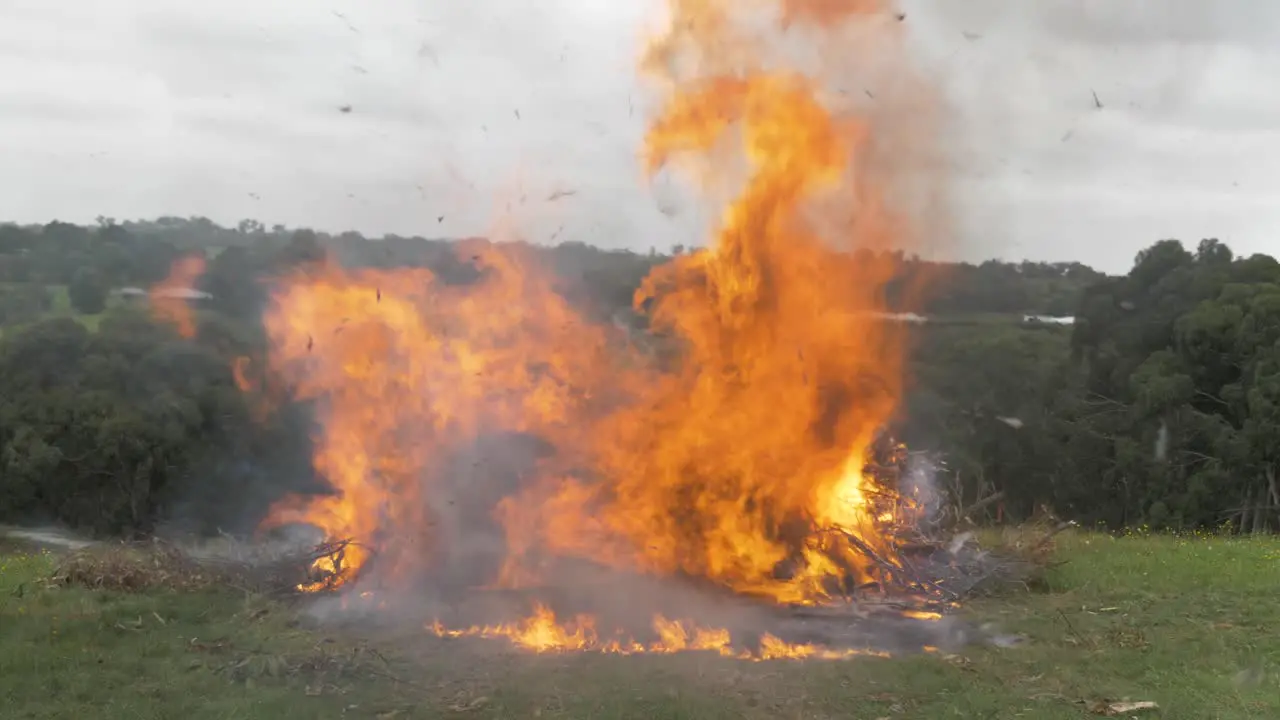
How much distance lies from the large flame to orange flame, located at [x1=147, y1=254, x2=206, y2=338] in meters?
25.2

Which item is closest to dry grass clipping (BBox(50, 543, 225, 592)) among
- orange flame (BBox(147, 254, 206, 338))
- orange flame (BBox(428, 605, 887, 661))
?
orange flame (BBox(428, 605, 887, 661))

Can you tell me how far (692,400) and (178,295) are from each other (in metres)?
31.5

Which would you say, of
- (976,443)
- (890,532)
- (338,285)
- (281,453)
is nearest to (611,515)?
(890,532)

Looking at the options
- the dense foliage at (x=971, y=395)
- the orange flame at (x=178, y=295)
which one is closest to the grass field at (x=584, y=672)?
the dense foliage at (x=971, y=395)

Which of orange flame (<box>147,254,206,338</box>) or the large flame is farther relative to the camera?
orange flame (<box>147,254,206,338</box>)

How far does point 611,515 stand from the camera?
1112 centimetres

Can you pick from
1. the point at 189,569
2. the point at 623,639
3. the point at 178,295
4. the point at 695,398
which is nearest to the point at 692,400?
the point at 695,398

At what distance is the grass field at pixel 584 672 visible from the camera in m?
7.12

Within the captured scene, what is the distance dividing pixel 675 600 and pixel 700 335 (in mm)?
2965

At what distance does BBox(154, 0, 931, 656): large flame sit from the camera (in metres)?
10.8

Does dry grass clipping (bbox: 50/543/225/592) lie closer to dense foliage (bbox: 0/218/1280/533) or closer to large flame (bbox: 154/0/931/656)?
large flame (bbox: 154/0/931/656)

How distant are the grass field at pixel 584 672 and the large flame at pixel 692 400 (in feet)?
5.81

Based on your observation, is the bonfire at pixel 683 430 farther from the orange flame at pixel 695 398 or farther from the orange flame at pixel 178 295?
the orange flame at pixel 178 295

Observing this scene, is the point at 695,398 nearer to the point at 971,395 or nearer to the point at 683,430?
the point at 683,430
